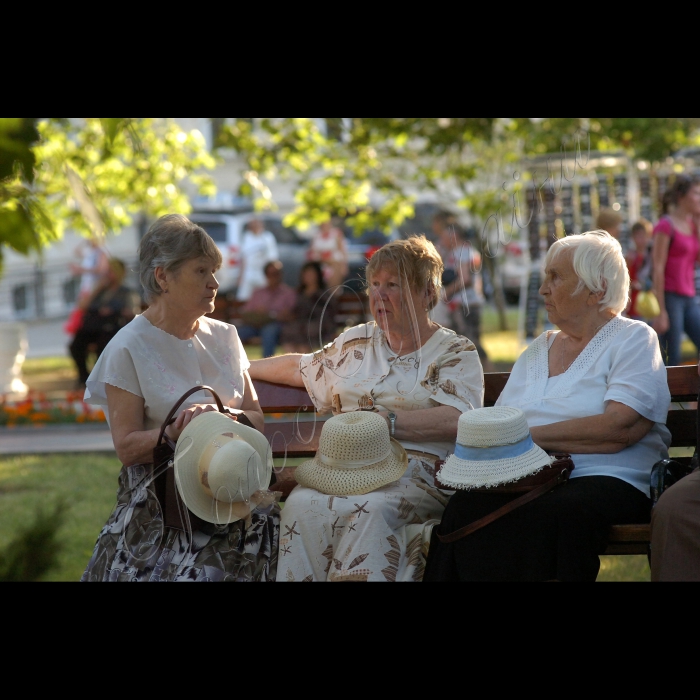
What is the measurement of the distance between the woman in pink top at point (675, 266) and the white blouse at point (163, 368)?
13.0ft

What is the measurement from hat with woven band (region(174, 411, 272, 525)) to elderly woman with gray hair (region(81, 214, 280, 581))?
0.25 ft

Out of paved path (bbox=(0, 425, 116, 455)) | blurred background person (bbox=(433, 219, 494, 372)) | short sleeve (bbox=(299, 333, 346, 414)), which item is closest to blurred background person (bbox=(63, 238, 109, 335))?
paved path (bbox=(0, 425, 116, 455))

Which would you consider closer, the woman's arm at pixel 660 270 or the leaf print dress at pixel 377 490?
the leaf print dress at pixel 377 490

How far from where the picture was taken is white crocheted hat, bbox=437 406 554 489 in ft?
9.62

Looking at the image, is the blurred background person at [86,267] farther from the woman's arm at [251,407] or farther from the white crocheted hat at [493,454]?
the white crocheted hat at [493,454]

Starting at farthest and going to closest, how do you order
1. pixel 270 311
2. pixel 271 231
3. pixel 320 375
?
pixel 271 231 < pixel 270 311 < pixel 320 375

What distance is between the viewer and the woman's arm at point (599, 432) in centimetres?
310

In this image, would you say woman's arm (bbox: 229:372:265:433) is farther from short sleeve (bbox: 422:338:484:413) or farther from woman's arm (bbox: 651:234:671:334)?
woman's arm (bbox: 651:234:671:334)

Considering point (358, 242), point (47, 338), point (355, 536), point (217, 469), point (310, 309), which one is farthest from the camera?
point (47, 338)

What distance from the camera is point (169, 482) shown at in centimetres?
296

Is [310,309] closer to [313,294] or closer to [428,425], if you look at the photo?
[313,294]

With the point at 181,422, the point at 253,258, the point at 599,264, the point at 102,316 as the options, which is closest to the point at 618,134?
the point at 253,258

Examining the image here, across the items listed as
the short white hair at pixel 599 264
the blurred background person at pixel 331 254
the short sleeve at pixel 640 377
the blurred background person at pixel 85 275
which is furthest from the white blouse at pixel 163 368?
the blurred background person at pixel 331 254

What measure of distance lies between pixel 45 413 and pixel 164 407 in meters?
6.21
